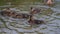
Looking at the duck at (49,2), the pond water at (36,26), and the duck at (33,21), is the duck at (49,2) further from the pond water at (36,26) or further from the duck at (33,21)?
the duck at (33,21)

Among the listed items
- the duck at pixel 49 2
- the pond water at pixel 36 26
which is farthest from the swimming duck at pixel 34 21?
the duck at pixel 49 2

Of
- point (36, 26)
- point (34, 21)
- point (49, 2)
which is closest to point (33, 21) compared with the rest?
point (34, 21)

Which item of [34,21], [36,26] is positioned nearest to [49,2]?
[34,21]

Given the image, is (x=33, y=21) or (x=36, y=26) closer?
(x=36, y=26)

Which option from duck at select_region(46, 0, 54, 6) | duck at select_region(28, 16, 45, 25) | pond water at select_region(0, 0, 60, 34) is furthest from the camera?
duck at select_region(46, 0, 54, 6)

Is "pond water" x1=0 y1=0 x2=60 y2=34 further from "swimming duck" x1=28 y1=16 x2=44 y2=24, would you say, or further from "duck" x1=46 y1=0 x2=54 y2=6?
"duck" x1=46 y1=0 x2=54 y2=6

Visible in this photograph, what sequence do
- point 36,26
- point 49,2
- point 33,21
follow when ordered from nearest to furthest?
1. point 36,26
2. point 33,21
3. point 49,2

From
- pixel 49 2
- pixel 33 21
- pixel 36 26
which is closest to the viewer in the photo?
pixel 36 26

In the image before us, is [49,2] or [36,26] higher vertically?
[49,2]

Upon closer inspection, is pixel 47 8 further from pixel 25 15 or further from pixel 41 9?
pixel 25 15

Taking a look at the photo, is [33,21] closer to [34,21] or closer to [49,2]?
[34,21]

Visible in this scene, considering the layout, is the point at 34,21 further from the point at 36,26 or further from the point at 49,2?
the point at 49,2

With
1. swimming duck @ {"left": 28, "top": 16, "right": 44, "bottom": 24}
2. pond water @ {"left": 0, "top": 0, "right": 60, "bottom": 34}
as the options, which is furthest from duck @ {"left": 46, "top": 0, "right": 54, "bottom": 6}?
swimming duck @ {"left": 28, "top": 16, "right": 44, "bottom": 24}

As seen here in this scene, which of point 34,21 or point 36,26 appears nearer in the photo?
point 36,26
